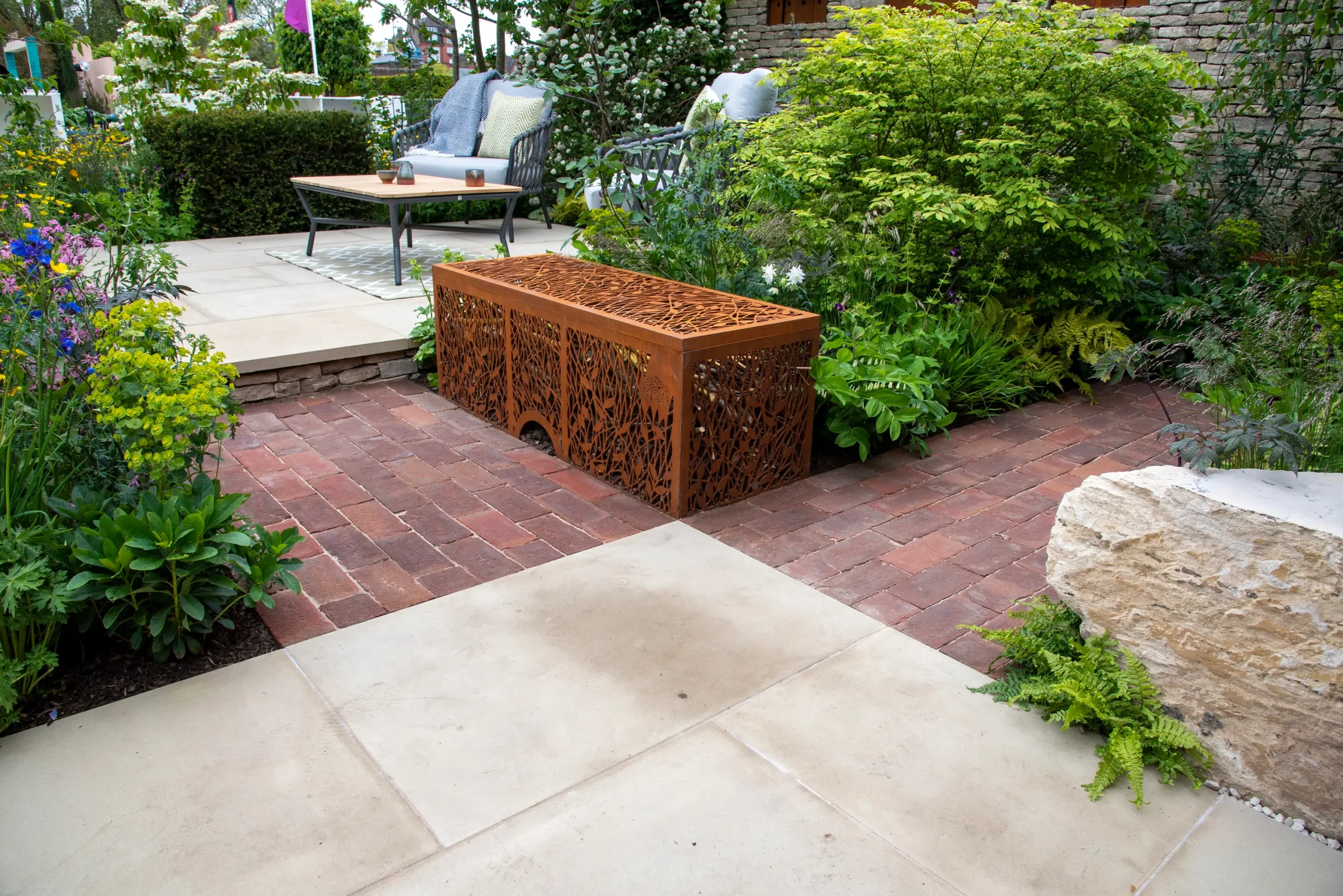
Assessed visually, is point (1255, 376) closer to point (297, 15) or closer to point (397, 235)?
point (397, 235)

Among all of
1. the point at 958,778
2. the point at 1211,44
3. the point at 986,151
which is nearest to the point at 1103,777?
the point at 958,778

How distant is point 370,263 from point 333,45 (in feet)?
26.3

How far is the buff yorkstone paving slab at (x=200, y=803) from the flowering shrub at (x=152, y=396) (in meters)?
0.57

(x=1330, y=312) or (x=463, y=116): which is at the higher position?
(x=463, y=116)

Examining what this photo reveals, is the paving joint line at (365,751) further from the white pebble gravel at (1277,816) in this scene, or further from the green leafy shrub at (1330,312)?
the green leafy shrub at (1330,312)

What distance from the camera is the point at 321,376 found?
4.43 meters

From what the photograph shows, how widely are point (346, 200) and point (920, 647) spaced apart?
734 centimetres

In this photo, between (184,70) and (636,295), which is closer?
(636,295)

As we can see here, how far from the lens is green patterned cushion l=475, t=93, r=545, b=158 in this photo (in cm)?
809

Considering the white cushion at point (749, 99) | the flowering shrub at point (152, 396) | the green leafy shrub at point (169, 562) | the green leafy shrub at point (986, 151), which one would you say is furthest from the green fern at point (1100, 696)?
the white cushion at point (749, 99)

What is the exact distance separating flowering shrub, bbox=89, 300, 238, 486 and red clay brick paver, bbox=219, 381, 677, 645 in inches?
20.7

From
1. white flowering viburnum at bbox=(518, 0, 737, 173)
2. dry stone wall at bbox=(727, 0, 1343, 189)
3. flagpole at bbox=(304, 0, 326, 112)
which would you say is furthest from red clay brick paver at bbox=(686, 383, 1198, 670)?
flagpole at bbox=(304, 0, 326, 112)

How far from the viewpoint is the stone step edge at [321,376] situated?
423 cm

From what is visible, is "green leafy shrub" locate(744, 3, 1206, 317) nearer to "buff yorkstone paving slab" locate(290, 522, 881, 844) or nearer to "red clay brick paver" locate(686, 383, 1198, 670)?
"red clay brick paver" locate(686, 383, 1198, 670)
